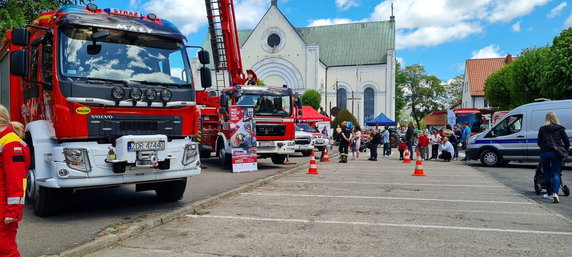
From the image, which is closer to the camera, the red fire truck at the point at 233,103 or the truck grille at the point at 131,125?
the truck grille at the point at 131,125

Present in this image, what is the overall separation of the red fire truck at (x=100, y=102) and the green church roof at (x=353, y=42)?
183 ft

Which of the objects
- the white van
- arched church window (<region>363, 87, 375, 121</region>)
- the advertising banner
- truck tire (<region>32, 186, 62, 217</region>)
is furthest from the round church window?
truck tire (<region>32, 186, 62, 217</region>)

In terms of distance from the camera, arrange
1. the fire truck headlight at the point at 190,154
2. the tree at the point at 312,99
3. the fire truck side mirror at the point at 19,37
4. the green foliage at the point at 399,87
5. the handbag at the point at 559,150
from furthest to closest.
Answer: the green foliage at the point at 399,87, the tree at the point at 312,99, the handbag at the point at 559,150, the fire truck headlight at the point at 190,154, the fire truck side mirror at the point at 19,37

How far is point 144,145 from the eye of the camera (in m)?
6.89

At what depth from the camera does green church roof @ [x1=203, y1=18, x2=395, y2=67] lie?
63.2 m

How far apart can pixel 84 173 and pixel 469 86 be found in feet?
241

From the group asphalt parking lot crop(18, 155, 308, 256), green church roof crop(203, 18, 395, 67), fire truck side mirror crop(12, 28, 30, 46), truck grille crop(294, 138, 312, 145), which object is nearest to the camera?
asphalt parking lot crop(18, 155, 308, 256)

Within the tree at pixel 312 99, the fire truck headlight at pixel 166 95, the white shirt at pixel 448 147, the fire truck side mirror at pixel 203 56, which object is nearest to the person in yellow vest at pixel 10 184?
the fire truck headlight at pixel 166 95

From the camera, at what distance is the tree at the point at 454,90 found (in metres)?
95.8

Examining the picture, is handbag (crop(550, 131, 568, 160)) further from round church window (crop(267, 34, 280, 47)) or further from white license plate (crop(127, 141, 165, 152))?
round church window (crop(267, 34, 280, 47))

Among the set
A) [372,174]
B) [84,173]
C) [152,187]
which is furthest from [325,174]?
[84,173]

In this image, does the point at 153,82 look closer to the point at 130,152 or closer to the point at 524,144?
the point at 130,152

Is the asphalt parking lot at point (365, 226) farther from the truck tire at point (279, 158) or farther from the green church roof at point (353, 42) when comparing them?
the green church roof at point (353, 42)

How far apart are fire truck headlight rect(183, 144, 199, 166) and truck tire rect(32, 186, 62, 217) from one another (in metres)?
1.94
